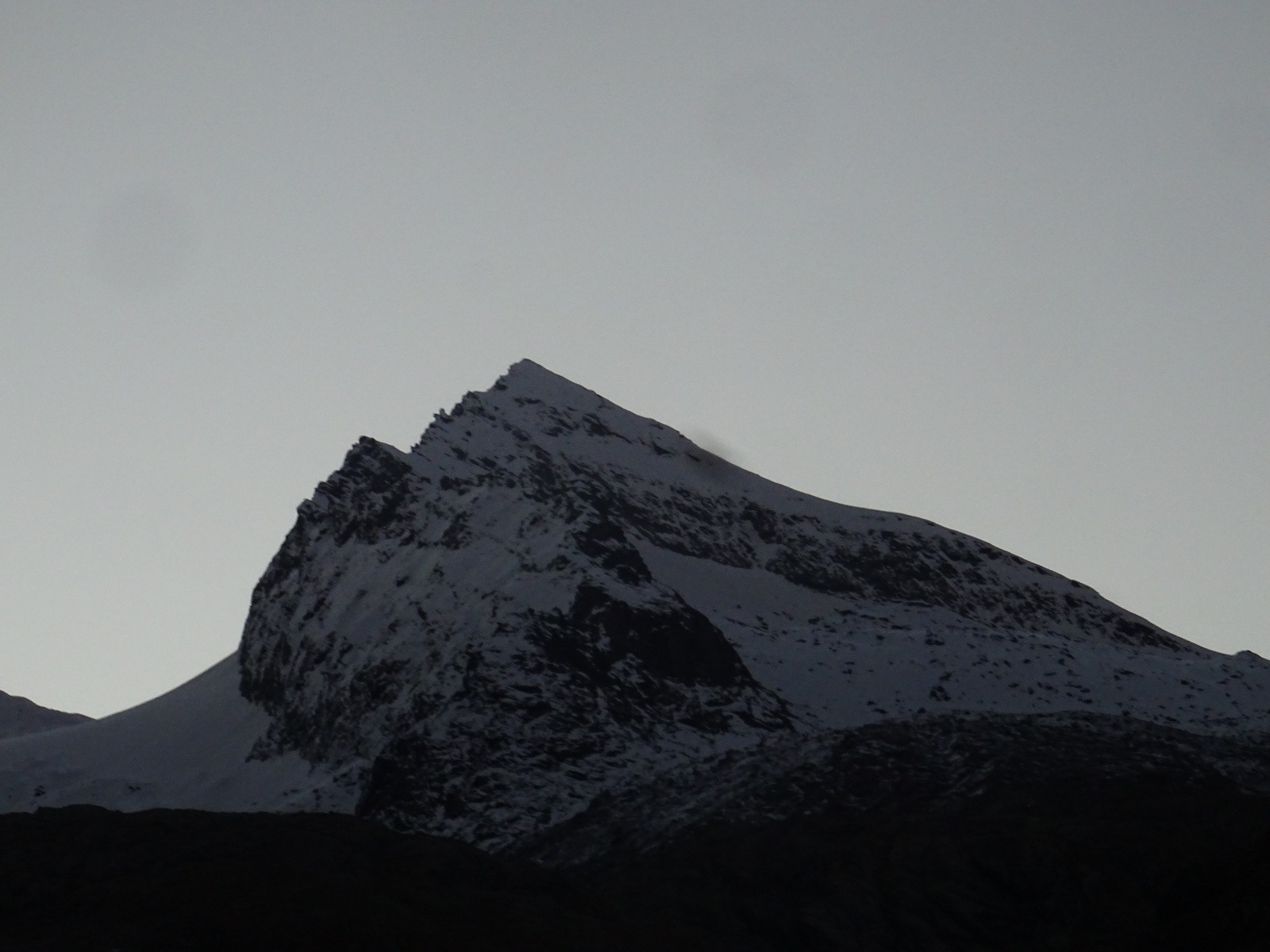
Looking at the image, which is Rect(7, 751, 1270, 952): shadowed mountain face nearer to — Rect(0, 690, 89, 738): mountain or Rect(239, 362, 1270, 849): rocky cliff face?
Rect(239, 362, 1270, 849): rocky cliff face

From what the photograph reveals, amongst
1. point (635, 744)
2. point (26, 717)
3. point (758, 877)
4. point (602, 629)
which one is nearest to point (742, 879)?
point (758, 877)

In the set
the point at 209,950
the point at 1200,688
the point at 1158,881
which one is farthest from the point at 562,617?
the point at 209,950

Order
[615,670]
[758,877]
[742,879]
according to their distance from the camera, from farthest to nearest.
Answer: [615,670], [758,877], [742,879]

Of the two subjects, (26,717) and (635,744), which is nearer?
(635,744)

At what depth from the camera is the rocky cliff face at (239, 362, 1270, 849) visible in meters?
102

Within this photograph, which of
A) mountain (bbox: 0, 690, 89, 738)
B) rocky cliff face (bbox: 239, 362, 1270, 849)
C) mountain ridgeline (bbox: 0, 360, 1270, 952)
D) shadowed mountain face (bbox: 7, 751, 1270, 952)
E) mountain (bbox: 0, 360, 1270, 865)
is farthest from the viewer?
mountain (bbox: 0, 690, 89, 738)

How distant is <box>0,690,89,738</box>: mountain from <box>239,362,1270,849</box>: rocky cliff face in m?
29.4

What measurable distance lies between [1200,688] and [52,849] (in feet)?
216

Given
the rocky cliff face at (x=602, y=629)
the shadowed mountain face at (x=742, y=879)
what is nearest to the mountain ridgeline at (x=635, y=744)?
the shadowed mountain face at (x=742, y=879)

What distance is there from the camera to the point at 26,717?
166 metres

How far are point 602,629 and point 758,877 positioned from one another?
110ft

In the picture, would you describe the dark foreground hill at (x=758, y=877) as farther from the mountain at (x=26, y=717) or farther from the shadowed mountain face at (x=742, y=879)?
the mountain at (x=26, y=717)

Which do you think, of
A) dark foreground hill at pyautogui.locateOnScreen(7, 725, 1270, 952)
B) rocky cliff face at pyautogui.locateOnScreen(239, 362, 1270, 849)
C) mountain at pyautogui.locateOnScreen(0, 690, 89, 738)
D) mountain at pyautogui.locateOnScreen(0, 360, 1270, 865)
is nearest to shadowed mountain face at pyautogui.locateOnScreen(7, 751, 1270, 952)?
dark foreground hill at pyautogui.locateOnScreen(7, 725, 1270, 952)

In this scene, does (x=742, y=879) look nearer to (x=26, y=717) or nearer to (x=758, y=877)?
(x=758, y=877)
